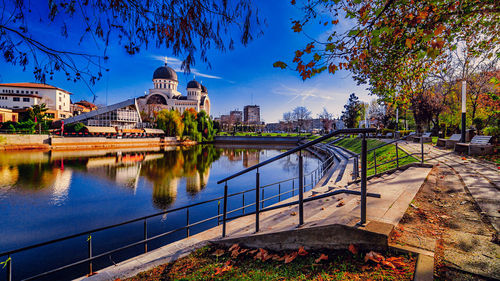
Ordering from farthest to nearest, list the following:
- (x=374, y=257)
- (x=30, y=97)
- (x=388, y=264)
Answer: (x=30, y=97) → (x=374, y=257) → (x=388, y=264)

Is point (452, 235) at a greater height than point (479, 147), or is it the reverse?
point (479, 147)

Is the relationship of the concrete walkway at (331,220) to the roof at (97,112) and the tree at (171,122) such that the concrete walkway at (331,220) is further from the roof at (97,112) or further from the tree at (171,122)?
the roof at (97,112)

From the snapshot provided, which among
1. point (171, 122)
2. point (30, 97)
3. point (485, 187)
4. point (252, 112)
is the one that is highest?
point (252, 112)

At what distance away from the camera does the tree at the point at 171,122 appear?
2042 inches

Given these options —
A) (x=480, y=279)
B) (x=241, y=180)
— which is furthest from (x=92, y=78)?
(x=241, y=180)

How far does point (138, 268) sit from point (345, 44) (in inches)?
195

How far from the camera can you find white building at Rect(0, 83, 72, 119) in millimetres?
57594

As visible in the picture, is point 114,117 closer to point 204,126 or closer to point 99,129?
point 99,129

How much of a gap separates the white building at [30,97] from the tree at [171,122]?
23.6 metres

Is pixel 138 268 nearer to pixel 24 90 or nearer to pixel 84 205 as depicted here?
pixel 84 205

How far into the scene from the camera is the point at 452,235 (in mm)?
2785

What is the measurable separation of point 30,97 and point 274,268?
82.7 meters

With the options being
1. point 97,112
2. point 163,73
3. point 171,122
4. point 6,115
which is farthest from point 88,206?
point 163,73

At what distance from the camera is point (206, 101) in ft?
332
